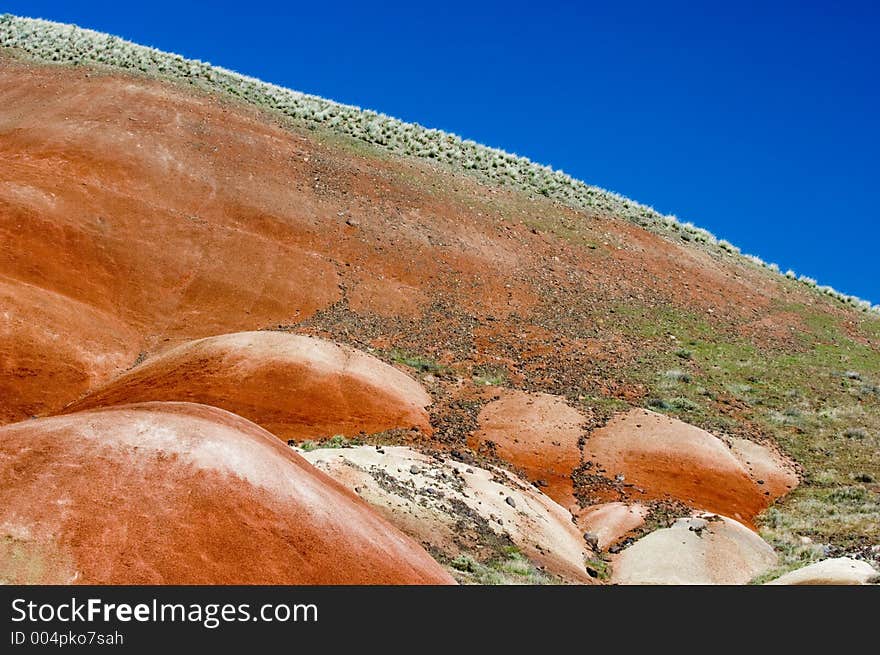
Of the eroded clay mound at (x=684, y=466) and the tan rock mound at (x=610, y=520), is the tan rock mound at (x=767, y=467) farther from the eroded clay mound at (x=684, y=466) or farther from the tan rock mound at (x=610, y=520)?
the tan rock mound at (x=610, y=520)

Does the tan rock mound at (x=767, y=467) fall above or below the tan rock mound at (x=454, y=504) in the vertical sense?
above

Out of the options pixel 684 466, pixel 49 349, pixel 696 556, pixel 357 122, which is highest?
pixel 357 122

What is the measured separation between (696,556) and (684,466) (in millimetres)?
4897

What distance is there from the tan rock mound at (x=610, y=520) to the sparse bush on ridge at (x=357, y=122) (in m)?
25.5

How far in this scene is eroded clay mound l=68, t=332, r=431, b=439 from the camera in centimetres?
1959

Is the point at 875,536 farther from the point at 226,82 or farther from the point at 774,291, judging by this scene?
the point at 226,82

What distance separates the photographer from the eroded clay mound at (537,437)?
65.5 ft

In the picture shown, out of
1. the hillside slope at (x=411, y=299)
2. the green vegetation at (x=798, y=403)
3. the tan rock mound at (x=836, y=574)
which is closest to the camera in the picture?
the tan rock mound at (x=836, y=574)

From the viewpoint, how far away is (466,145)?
47906mm

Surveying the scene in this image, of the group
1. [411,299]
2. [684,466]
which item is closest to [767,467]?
[684,466]

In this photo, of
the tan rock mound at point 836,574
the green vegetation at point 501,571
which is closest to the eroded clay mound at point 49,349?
the green vegetation at point 501,571

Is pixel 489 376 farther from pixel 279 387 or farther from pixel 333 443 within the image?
pixel 333 443

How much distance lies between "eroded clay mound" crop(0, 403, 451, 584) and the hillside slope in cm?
394

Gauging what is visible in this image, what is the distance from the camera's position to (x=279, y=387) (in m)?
20.1
